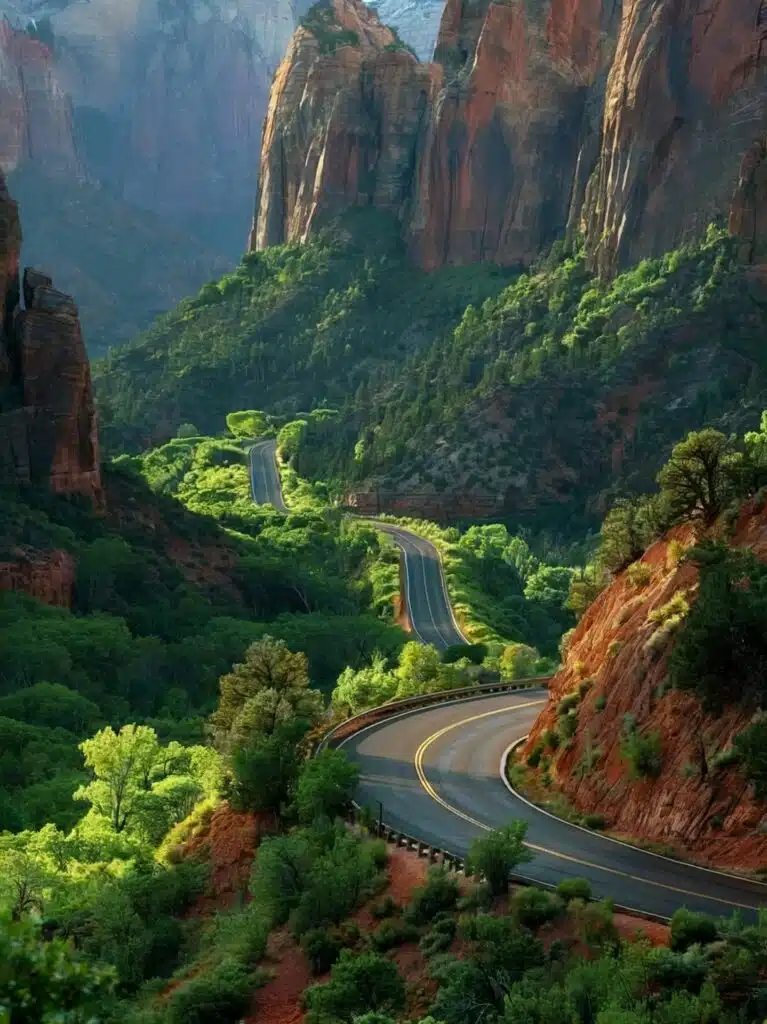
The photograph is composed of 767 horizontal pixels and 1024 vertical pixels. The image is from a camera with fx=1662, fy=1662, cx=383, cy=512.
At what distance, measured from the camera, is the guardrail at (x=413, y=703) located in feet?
154

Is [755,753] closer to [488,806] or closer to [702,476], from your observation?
[488,806]

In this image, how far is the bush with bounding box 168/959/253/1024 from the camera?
2950cm

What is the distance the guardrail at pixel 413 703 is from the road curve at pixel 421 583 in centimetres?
2670

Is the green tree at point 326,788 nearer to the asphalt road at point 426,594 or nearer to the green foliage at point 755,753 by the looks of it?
the green foliage at point 755,753

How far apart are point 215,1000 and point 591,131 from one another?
153424 mm

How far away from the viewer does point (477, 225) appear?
628 ft

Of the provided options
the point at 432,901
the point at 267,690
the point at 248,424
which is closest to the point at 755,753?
the point at 432,901

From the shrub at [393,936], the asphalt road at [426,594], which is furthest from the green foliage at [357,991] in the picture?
the asphalt road at [426,594]

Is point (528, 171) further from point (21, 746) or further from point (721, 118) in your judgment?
point (21, 746)

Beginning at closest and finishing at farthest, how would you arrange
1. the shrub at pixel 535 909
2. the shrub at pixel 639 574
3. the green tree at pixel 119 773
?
the shrub at pixel 535 909 < the shrub at pixel 639 574 < the green tree at pixel 119 773

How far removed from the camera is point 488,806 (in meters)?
37.2

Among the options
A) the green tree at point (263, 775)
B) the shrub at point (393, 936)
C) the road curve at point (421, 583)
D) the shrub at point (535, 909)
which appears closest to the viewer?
the shrub at point (535, 909)

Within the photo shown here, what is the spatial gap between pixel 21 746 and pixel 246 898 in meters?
22.6

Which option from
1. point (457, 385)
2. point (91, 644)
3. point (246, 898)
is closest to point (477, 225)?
point (457, 385)
